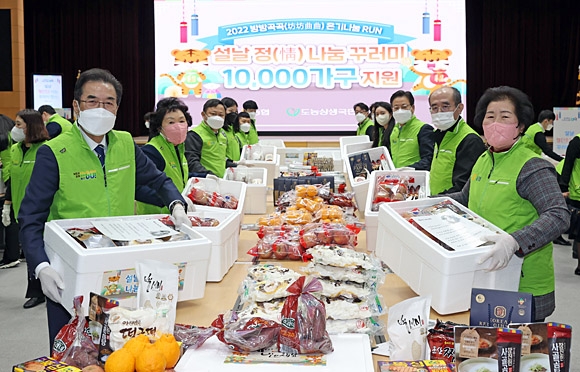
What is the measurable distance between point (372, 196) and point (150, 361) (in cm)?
194

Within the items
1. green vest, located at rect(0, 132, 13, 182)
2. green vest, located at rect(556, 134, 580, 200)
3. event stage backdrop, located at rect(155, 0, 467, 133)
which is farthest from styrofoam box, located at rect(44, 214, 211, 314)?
event stage backdrop, located at rect(155, 0, 467, 133)

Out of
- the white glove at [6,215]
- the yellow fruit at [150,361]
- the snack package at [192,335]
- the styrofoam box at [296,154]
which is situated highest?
the styrofoam box at [296,154]

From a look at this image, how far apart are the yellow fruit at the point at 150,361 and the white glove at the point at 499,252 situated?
0.98m

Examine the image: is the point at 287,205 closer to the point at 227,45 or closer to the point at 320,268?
the point at 320,268

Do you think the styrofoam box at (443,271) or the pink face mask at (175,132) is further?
the pink face mask at (175,132)

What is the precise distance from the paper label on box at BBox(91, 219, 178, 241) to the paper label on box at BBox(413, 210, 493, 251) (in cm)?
81

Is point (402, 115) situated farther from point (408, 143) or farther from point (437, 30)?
point (437, 30)

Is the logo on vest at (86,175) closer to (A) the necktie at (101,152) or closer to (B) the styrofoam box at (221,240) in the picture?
(A) the necktie at (101,152)

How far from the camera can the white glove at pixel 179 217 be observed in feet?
7.23

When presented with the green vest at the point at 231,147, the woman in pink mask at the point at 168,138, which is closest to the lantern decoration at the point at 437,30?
the green vest at the point at 231,147

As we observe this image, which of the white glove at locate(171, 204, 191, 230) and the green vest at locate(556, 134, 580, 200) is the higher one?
the white glove at locate(171, 204, 191, 230)

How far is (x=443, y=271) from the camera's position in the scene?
6.09 ft

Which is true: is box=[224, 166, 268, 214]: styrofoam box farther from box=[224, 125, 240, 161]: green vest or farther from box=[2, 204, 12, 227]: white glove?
box=[2, 204, 12, 227]: white glove

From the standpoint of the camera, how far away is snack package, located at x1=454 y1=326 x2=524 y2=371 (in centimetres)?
130
